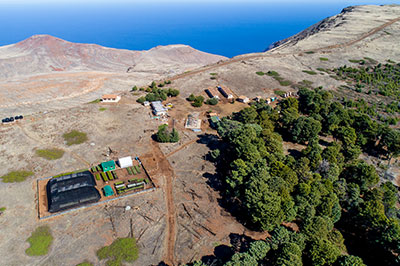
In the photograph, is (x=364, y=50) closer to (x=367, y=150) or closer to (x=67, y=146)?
(x=367, y=150)

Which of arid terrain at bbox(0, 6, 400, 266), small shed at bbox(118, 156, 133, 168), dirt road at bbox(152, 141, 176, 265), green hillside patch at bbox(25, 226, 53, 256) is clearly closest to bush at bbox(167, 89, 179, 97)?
arid terrain at bbox(0, 6, 400, 266)

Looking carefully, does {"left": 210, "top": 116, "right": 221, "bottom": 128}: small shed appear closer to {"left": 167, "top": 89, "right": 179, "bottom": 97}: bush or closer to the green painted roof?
{"left": 167, "top": 89, "right": 179, "bottom": 97}: bush

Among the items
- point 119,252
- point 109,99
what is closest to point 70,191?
point 119,252

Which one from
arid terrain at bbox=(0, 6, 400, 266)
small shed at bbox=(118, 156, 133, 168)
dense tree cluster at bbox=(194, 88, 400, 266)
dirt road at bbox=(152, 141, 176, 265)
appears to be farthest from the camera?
small shed at bbox=(118, 156, 133, 168)

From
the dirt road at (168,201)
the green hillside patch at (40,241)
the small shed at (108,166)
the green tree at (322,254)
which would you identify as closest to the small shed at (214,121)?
the dirt road at (168,201)

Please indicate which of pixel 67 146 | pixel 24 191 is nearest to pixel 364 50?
pixel 67 146

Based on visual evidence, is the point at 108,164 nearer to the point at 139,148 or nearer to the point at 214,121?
the point at 139,148
